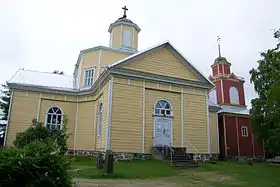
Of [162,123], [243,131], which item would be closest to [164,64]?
[162,123]

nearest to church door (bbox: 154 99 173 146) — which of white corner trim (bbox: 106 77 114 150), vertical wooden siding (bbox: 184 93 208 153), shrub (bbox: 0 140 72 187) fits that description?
vertical wooden siding (bbox: 184 93 208 153)

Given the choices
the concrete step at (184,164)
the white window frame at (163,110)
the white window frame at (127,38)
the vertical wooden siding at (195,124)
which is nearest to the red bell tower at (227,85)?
the vertical wooden siding at (195,124)

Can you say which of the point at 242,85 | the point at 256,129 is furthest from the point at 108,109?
the point at 242,85

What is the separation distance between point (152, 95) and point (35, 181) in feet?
45.0

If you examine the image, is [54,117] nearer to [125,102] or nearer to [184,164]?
[125,102]

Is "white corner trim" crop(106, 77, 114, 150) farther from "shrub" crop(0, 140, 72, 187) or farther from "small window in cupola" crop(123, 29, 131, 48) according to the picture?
"shrub" crop(0, 140, 72, 187)

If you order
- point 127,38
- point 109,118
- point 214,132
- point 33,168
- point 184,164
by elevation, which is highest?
point 127,38

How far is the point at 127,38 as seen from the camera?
79.0 feet

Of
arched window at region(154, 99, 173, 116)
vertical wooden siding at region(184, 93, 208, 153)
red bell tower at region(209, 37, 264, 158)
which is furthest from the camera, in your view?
red bell tower at region(209, 37, 264, 158)

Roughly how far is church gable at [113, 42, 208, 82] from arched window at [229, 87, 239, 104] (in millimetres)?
11290

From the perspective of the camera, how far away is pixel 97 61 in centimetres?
2209

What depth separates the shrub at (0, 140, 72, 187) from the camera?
4020 millimetres

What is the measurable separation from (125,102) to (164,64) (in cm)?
439

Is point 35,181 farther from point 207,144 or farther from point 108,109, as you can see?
point 207,144
